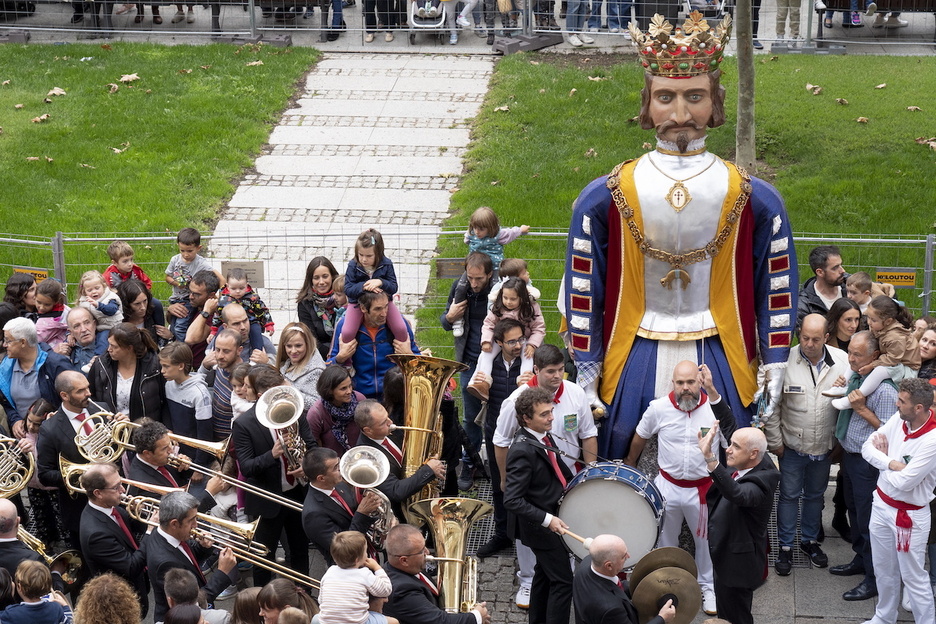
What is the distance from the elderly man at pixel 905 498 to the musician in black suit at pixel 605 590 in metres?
1.78

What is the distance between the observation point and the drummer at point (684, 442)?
26.0 ft

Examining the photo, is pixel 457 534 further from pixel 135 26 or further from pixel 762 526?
pixel 135 26

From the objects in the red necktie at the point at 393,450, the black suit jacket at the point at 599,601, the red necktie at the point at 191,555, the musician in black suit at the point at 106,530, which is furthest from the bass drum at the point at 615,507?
the musician in black suit at the point at 106,530

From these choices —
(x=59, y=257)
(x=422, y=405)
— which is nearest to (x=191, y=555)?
(x=422, y=405)

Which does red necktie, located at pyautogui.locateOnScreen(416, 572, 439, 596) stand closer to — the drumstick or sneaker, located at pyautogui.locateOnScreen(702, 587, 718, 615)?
the drumstick

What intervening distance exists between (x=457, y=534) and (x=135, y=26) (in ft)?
44.7

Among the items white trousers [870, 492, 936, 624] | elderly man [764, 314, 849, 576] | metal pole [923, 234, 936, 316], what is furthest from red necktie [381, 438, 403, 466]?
metal pole [923, 234, 936, 316]

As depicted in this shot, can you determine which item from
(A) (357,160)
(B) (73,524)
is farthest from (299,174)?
(B) (73,524)

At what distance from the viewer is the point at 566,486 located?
783 centimetres

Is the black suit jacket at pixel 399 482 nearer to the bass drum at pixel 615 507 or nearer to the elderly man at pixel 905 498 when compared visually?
the bass drum at pixel 615 507

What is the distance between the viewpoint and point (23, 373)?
29.7 feet

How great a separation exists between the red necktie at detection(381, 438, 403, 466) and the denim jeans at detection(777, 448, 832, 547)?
255cm

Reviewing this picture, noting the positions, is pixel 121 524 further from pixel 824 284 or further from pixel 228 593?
pixel 824 284

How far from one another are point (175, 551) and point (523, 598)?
2391mm
